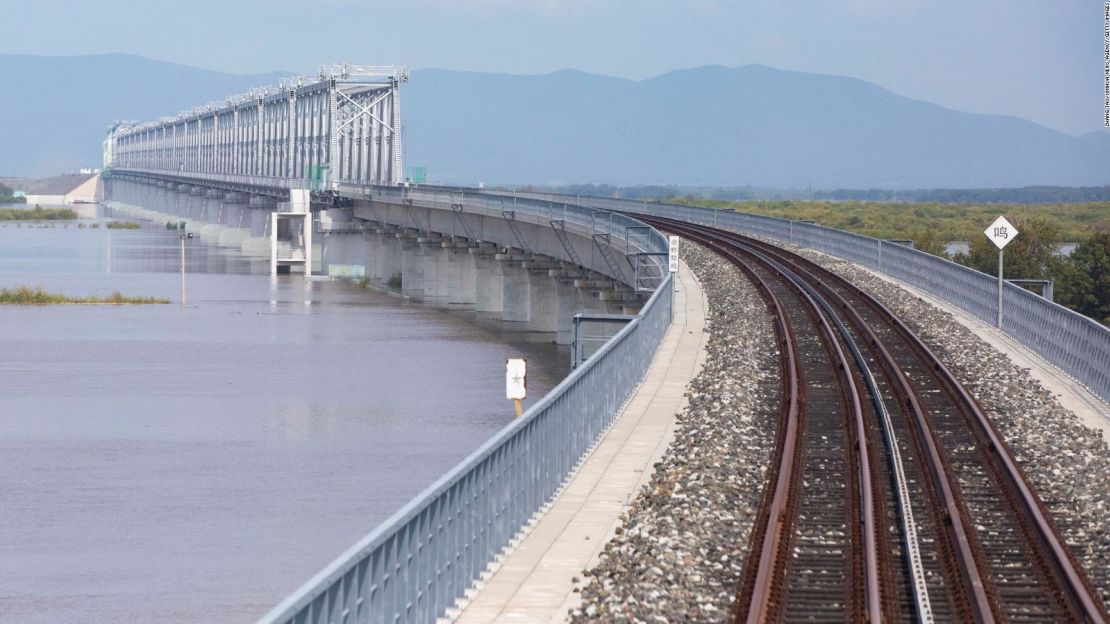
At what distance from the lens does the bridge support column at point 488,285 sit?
8281cm

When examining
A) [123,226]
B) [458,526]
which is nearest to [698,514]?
[458,526]

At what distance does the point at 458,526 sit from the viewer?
12.9 metres

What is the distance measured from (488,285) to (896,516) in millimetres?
66508

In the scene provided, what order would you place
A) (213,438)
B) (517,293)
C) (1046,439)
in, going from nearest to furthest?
(1046,439), (213,438), (517,293)

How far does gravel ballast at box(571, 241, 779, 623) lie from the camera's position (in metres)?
13.0

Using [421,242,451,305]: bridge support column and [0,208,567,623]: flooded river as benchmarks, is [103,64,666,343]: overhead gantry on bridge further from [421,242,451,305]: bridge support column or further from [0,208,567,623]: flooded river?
[0,208,567,623]: flooded river

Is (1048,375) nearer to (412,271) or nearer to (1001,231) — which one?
(1001,231)

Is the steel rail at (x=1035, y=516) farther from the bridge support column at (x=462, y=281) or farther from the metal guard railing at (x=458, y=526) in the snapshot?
the bridge support column at (x=462, y=281)

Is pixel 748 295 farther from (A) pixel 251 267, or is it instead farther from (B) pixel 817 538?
(A) pixel 251 267

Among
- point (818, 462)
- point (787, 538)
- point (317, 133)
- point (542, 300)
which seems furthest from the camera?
point (317, 133)

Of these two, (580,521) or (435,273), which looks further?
(435,273)

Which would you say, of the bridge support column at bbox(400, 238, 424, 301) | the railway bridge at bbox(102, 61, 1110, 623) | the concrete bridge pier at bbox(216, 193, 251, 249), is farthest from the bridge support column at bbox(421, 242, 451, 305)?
the concrete bridge pier at bbox(216, 193, 251, 249)

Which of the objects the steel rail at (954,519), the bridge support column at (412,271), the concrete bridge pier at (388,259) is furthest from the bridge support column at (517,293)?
the steel rail at (954,519)

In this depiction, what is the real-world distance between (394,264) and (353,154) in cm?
2893
